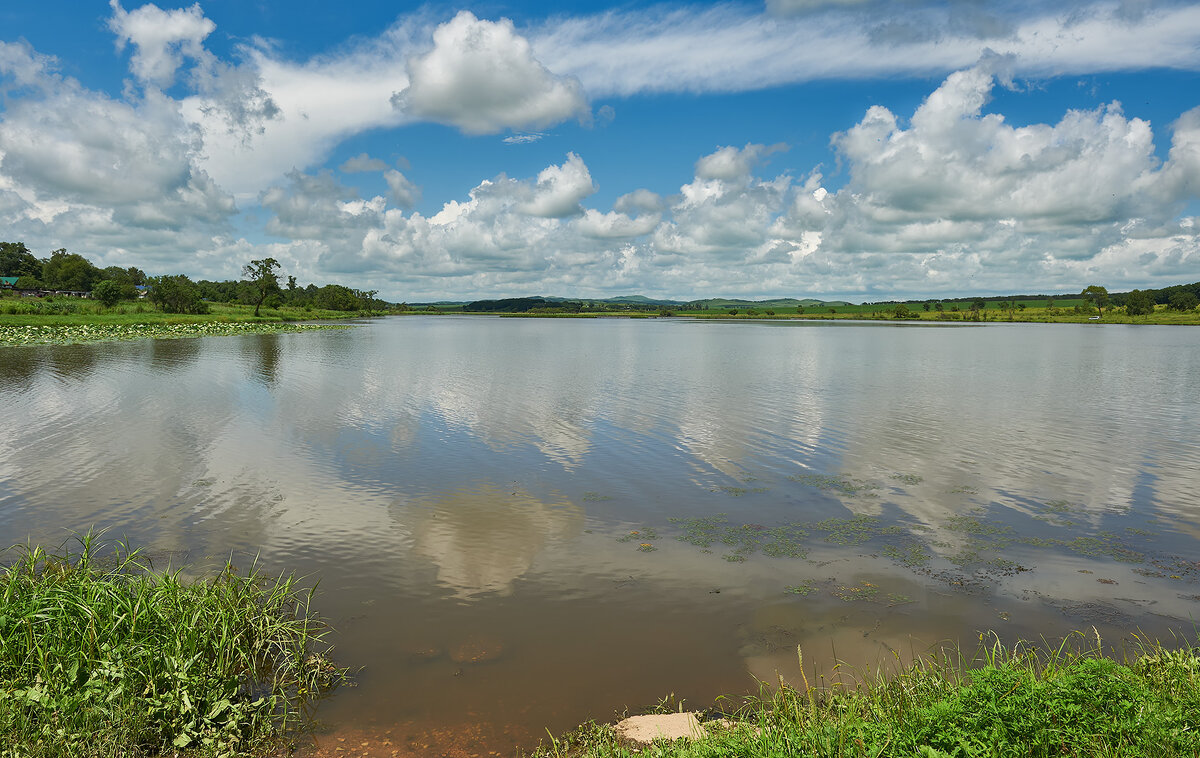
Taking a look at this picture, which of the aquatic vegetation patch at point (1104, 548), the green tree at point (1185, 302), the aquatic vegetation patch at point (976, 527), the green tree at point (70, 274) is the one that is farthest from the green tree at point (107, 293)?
A: the green tree at point (1185, 302)

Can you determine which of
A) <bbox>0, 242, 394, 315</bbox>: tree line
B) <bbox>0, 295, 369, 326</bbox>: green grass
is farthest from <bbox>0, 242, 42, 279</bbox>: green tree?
<bbox>0, 295, 369, 326</bbox>: green grass

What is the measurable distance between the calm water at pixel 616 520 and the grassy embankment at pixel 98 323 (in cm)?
4929

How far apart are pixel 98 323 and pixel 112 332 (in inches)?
482

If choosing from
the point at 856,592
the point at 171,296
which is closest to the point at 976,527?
the point at 856,592

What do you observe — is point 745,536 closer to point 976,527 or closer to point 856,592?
point 856,592

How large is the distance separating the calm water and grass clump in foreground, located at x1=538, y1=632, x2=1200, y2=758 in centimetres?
170

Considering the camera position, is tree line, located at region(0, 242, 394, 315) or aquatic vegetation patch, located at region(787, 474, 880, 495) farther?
tree line, located at region(0, 242, 394, 315)

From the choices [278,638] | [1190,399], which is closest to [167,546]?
[278,638]

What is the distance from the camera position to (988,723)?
6.12 meters

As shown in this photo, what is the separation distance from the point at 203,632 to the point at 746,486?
13644mm

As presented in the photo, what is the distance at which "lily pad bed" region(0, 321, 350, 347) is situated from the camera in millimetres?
65438

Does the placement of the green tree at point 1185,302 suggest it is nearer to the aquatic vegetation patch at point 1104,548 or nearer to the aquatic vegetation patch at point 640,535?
the aquatic vegetation patch at point 1104,548

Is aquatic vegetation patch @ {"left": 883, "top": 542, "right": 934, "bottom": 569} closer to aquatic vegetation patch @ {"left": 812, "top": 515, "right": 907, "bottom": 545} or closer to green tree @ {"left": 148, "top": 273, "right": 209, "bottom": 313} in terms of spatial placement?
aquatic vegetation patch @ {"left": 812, "top": 515, "right": 907, "bottom": 545}

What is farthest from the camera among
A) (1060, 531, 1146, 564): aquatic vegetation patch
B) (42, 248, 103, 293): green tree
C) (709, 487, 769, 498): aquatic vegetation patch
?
(42, 248, 103, 293): green tree
